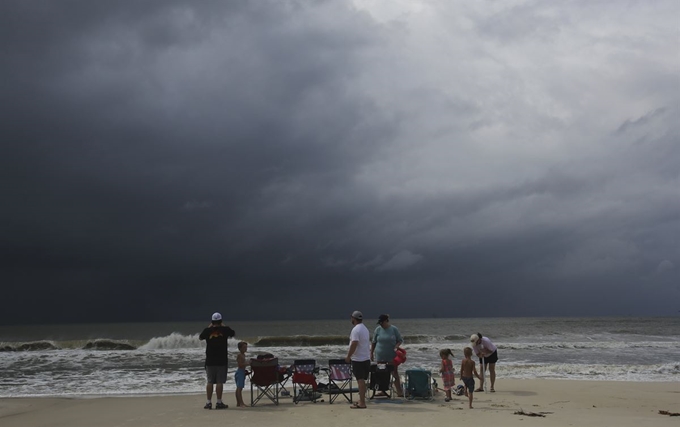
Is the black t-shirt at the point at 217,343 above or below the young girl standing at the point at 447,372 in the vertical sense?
above

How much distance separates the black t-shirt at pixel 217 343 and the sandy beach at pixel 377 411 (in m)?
0.87

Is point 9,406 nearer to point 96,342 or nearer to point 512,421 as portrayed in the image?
point 512,421

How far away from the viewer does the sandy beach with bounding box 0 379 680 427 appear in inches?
322

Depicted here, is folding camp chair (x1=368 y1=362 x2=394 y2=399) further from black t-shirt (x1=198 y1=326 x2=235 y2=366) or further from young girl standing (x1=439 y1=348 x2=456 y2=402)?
black t-shirt (x1=198 y1=326 x2=235 y2=366)

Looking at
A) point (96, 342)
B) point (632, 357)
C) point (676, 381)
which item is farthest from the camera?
point (96, 342)

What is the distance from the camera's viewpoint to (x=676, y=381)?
14766mm

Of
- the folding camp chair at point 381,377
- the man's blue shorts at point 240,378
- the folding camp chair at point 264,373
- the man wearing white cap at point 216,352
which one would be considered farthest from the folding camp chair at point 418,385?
the man wearing white cap at point 216,352

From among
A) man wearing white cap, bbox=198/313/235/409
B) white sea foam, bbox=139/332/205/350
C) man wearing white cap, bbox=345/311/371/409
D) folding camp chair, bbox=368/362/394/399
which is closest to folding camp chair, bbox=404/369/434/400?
folding camp chair, bbox=368/362/394/399

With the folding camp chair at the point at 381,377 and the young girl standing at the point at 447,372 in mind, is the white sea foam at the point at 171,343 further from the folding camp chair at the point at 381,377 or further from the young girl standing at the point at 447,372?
the young girl standing at the point at 447,372

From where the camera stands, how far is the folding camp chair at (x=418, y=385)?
1025 centimetres

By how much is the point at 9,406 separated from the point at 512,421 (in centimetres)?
963

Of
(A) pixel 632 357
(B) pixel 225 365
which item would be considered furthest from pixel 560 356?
(B) pixel 225 365

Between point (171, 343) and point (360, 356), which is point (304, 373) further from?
point (171, 343)

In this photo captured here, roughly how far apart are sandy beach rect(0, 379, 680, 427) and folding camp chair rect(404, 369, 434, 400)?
25 centimetres
